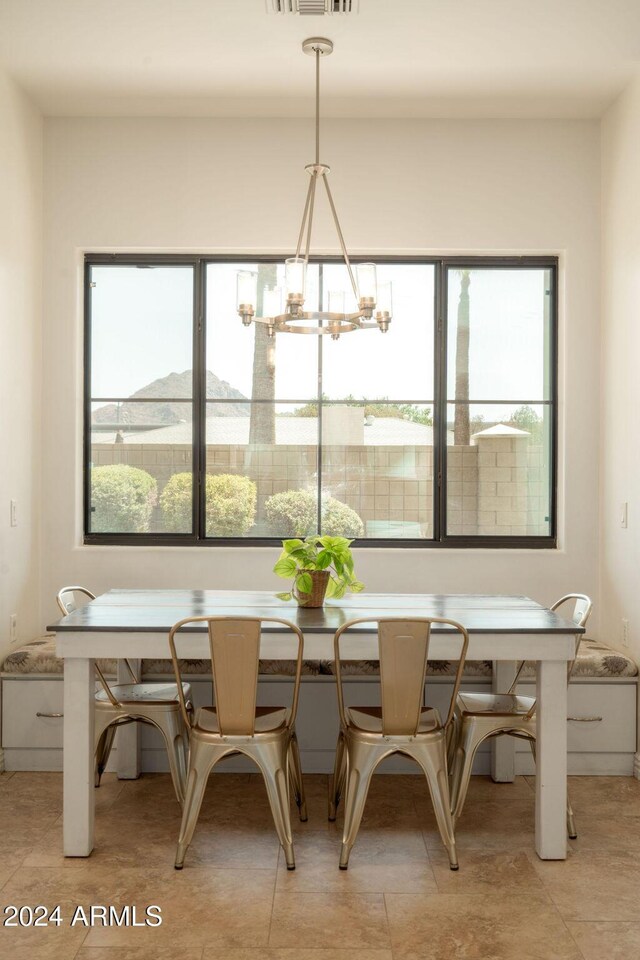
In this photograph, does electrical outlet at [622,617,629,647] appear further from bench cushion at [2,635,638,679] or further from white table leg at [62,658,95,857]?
white table leg at [62,658,95,857]

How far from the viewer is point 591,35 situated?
3889mm

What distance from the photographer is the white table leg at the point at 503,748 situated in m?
3.96

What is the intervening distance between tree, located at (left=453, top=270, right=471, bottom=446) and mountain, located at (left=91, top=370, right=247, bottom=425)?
1188mm

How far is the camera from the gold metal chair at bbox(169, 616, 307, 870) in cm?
293

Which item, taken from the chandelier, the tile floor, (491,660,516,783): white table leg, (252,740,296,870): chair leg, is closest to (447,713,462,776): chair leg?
the tile floor

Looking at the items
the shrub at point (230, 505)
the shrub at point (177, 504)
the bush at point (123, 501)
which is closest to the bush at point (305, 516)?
the shrub at point (230, 505)

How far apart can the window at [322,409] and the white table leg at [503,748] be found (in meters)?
1.02

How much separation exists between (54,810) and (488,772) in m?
1.93

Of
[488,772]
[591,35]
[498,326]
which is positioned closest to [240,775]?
[488,772]

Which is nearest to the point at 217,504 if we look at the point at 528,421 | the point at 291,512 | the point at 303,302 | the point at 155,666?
the point at 291,512

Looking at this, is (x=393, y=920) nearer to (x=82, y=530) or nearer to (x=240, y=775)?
(x=240, y=775)

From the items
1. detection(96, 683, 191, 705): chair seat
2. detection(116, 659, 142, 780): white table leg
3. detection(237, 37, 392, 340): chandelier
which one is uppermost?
detection(237, 37, 392, 340): chandelier

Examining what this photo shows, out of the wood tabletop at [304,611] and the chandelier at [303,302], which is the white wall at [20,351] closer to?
the wood tabletop at [304,611]

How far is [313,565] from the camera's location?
3.48 metres
